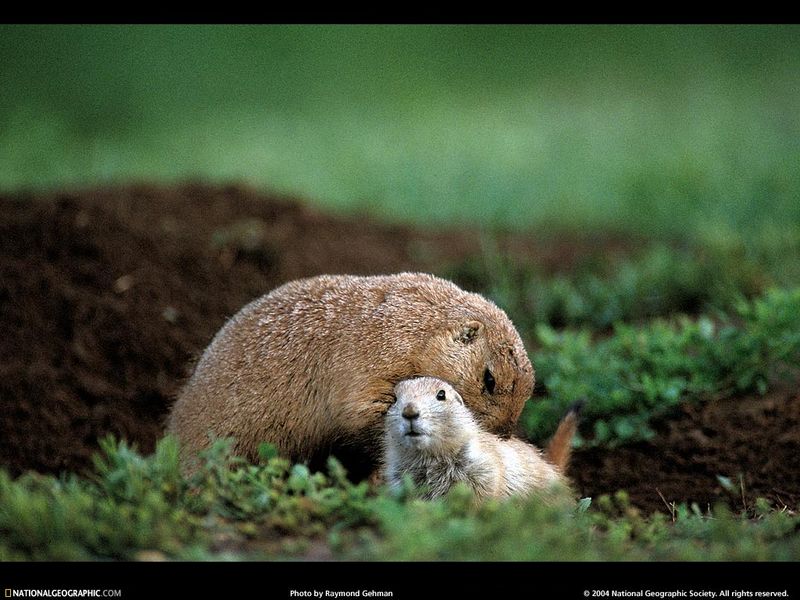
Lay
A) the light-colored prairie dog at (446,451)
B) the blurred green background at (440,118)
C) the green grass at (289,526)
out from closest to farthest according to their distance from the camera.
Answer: the green grass at (289,526)
the light-colored prairie dog at (446,451)
the blurred green background at (440,118)

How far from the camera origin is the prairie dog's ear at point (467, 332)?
487 centimetres

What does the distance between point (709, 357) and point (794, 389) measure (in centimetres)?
62

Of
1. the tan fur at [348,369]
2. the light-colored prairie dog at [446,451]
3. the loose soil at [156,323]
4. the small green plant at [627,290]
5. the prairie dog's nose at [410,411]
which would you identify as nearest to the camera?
the prairie dog's nose at [410,411]

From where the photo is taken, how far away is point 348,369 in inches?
188

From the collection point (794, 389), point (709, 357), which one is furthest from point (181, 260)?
point (794, 389)

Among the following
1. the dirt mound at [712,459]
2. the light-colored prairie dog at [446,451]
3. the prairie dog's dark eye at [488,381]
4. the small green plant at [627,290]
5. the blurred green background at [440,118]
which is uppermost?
the blurred green background at [440,118]

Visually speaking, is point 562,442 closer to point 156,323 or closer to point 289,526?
point 289,526
